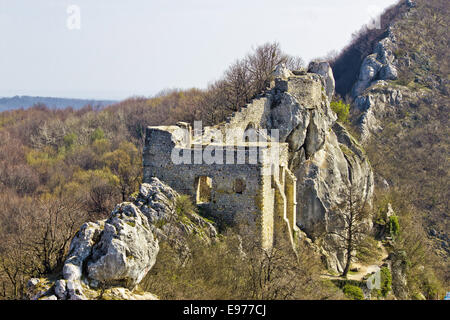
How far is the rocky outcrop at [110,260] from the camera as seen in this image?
1243cm

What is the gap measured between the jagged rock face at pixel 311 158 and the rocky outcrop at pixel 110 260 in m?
12.2

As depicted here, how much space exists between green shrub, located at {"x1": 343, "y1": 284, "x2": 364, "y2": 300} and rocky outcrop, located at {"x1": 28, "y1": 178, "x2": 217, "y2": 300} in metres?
9.07

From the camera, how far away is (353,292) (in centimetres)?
2173

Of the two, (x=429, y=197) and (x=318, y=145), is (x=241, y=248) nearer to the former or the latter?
(x=318, y=145)

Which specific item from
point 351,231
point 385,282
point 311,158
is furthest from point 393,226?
point 351,231

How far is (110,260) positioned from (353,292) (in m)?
12.7

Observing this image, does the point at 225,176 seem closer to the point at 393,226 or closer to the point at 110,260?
the point at 110,260

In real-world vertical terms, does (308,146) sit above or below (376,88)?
below

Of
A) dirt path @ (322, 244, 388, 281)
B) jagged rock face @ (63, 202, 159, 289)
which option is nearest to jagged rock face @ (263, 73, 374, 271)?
dirt path @ (322, 244, 388, 281)

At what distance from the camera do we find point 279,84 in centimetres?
2861

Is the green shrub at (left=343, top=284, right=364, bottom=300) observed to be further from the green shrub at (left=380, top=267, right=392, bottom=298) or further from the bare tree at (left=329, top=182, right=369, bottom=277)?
the green shrub at (left=380, top=267, right=392, bottom=298)

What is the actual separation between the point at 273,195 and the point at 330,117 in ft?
47.6

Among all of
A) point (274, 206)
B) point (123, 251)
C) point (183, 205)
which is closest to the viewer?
point (123, 251)
